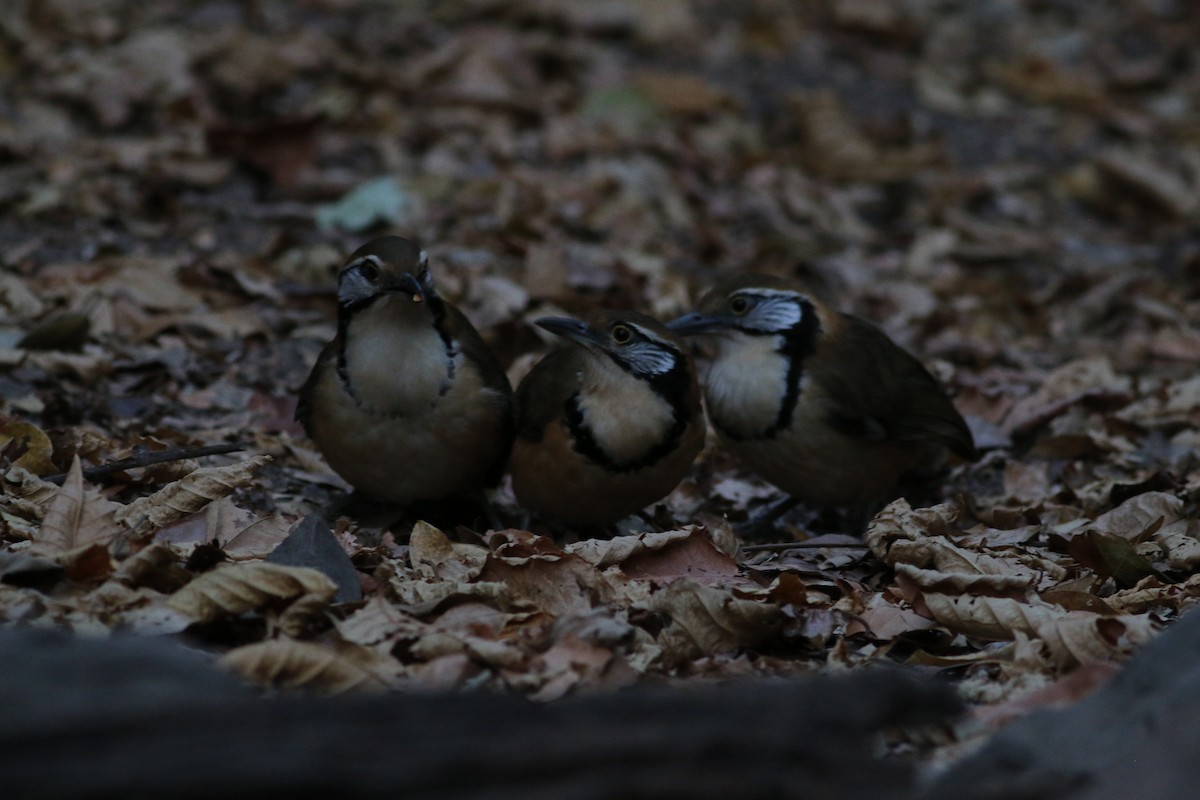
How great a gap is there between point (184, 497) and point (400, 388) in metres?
0.90

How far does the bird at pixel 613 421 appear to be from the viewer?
552 centimetres

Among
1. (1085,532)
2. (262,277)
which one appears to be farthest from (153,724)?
(262,277)

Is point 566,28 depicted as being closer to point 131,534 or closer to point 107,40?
point 107,40

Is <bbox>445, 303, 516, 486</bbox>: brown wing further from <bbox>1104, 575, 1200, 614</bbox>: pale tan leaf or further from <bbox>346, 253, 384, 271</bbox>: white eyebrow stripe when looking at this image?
<bbox>1104, 575, 1200, 614</bbox>: pale tan leaf

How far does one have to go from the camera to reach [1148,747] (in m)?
2.90

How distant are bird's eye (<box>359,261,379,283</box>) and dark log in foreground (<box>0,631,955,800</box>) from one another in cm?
286

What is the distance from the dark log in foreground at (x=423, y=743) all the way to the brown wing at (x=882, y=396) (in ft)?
11.7

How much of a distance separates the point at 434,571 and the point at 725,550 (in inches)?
42.6

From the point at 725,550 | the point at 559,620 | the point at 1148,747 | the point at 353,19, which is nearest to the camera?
the point at 1148,747

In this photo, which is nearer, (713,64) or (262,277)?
(262,277)

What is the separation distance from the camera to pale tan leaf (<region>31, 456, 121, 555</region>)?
13.9ft

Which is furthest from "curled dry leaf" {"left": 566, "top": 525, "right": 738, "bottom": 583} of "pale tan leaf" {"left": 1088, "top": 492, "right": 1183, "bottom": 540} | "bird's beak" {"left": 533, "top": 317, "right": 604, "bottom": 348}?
"pale tan leaf" {"left": 1088, "top": 492, "right": 1183, "bottom": 540}

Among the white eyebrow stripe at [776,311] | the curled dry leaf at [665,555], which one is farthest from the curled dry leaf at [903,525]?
the white eyebrow stripe at [776,311]

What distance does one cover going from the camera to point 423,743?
2410 mm
